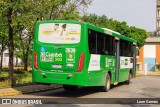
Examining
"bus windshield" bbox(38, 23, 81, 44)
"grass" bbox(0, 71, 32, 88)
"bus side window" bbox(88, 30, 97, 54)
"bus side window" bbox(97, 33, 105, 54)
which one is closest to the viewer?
"bus windshield" bbox(38, 23, 81, 44)

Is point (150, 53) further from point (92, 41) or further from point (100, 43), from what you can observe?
point (92, 41)

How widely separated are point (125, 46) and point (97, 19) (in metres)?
53.9

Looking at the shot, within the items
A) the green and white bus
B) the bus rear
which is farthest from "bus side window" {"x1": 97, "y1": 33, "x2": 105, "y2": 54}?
the bus rear

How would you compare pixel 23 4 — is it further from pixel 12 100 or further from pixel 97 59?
pixel 12 100

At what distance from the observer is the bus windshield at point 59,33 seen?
16984mm

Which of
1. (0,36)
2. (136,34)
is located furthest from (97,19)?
(0,36)

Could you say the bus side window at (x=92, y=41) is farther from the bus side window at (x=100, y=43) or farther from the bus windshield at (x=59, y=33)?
the bus windshield at (x=59, y=33)

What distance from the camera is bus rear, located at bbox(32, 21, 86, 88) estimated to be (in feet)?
55.0

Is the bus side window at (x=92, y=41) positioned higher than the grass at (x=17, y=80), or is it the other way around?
the bus side window at (x=92, y=41)

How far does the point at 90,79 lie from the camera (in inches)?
691

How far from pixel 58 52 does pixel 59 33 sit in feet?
2.87

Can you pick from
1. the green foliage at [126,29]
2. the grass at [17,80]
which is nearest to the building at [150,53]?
the green foliage at [126,29]

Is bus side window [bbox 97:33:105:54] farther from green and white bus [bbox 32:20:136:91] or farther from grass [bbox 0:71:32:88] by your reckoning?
grass [bbox 0:71:32:88]

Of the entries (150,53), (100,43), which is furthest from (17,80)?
(150,53)
